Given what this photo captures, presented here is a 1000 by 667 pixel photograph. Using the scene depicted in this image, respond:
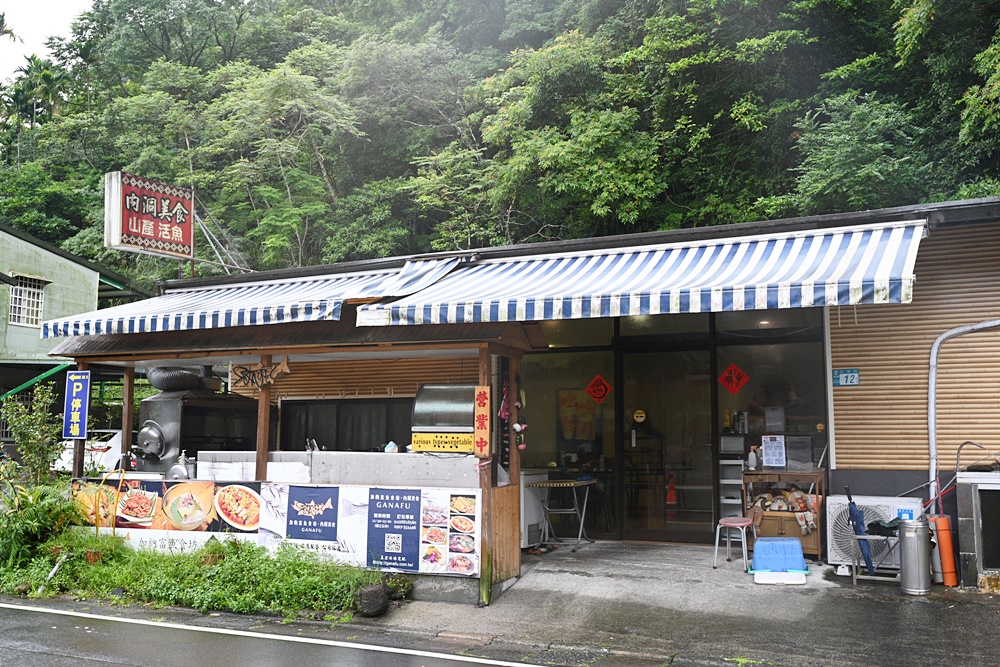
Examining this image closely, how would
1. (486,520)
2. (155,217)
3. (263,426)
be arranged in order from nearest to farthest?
(486,520), (263,426), (155,217)

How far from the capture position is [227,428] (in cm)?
1261

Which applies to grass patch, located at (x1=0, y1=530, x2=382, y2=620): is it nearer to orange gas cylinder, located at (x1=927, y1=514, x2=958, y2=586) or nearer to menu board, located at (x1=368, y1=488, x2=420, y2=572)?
menu board, located at (x1=368, y1=488, x2=420, y2=572)

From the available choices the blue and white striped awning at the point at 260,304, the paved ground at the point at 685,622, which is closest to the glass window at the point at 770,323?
the paved ground at the point at 685,622

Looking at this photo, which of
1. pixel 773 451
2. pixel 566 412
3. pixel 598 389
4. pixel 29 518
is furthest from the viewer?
pixel 566 412

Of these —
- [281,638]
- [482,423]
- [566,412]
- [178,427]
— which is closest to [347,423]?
[178,427]

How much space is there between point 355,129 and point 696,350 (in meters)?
18.9

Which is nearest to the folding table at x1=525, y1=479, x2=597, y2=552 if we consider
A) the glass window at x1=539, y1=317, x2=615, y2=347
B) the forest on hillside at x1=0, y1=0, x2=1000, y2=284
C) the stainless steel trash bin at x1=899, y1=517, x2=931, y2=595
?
the glass window at x1=539, y1=317, x2=615, y2=347

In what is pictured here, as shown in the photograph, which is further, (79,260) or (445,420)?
(79,260)

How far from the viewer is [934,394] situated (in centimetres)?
927

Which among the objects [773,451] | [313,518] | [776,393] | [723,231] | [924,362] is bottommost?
[313,518]

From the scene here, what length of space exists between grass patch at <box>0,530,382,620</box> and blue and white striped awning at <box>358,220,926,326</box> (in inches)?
107

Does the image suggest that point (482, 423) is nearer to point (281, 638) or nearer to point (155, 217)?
point (281, 638)

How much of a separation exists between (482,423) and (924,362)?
4.95 metres

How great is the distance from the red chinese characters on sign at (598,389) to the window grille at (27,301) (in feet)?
66.5
